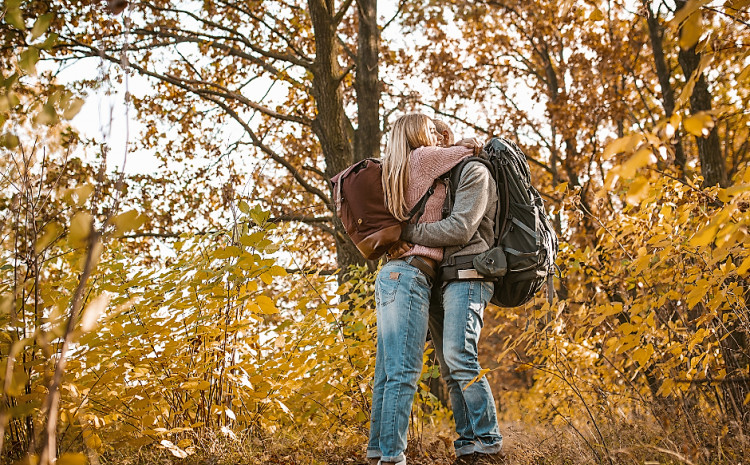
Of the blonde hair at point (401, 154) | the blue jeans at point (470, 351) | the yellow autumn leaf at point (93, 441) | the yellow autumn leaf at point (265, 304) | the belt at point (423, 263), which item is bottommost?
the yellow autumn leaf at point (93, 441)

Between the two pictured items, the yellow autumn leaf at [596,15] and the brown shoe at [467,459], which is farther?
the yellow autumn leaf at [596,15]

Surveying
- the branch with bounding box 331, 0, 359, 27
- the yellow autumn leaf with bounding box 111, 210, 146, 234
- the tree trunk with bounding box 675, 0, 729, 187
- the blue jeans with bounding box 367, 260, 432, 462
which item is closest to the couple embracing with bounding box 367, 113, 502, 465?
the blue jeans with bounding box 367, 260, 432, 462

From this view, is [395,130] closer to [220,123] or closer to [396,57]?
[220,123]

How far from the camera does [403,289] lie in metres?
2.82

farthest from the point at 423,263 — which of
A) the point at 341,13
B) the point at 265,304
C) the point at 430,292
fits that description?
the point at 341,13

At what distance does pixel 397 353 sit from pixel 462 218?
0.70 metres

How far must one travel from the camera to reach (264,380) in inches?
140

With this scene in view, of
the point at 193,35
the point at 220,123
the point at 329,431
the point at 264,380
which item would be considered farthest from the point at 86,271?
the point at 220,123

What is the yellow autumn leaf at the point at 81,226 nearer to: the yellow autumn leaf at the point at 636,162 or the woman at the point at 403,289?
the yellow autumn leaf at the point at 636,162

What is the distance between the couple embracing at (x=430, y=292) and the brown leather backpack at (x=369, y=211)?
1.8 inches

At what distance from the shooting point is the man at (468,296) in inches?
113

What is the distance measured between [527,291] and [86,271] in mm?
2349

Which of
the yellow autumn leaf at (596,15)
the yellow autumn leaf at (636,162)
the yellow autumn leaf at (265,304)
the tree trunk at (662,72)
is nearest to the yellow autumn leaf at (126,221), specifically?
the yellow autumn leaf at (636,162)

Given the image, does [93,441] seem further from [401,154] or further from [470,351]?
[401,154]
